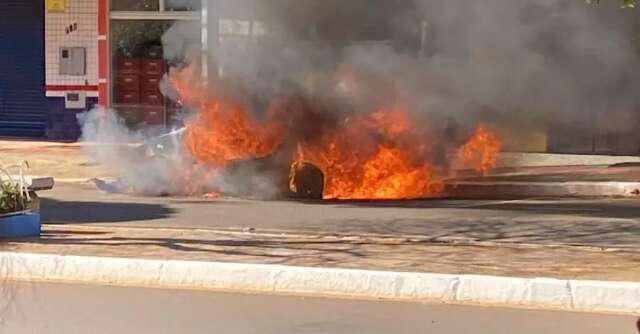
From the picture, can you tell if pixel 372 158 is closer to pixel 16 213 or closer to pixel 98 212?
pixel 98 212

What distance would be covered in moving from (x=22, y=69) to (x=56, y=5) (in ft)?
5.45

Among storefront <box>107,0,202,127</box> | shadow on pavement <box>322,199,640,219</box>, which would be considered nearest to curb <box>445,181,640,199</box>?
shadow on pavement <box>322,199,640,219</box>

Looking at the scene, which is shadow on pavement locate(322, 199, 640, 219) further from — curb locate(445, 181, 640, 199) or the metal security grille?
the metal security grille

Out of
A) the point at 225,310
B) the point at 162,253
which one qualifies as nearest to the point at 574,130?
the point at 162,253

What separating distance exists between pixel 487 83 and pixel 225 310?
7.10 meters

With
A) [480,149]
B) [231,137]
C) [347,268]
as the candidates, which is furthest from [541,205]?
[347,268]

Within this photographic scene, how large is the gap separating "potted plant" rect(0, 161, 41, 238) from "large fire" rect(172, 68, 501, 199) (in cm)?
363

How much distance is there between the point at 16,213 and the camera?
859cm

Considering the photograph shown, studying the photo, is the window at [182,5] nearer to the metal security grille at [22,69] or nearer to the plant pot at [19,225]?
the metal security grille at [22,69]

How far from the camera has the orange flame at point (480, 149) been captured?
41.9 ft

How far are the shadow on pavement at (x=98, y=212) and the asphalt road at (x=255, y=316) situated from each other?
3304 mm

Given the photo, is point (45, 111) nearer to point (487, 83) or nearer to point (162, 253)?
Answer: point (487, 83)

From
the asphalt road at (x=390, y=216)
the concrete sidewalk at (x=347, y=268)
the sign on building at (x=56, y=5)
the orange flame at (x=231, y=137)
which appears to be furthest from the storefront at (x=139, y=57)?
the concrete sidewalk at (x=347, y=268)

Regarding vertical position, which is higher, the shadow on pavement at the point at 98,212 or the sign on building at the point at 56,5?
the sign on building at the point at 56,5
